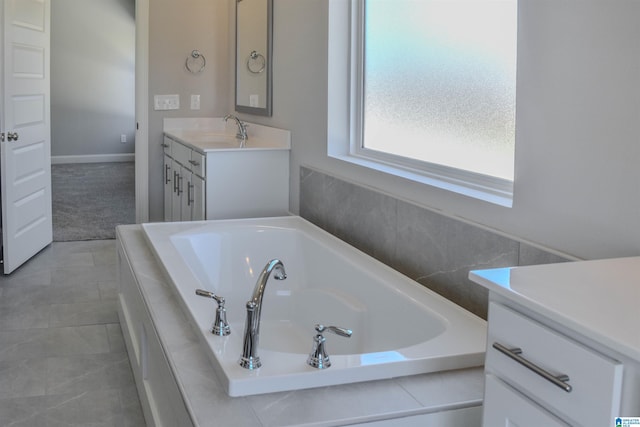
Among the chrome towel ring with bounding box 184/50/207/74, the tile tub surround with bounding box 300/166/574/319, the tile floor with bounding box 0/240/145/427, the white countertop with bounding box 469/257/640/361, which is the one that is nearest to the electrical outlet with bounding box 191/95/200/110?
the chrome towel ring with bounding box 184/50/207/74

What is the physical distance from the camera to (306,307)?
3.36m

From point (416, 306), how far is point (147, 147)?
3.52 m

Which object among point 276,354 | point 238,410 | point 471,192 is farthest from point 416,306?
point 238,410

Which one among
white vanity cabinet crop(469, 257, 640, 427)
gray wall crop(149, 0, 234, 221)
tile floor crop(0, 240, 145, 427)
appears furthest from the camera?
gray wall crop(149, 0, 234, 221)

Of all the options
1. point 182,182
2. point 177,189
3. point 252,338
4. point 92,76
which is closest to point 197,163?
point 182,182

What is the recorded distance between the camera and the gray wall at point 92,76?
9.88 m

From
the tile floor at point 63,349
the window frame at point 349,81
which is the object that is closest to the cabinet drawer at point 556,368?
the tile floor at point 63,349

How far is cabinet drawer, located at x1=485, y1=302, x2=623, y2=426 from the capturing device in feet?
3.89

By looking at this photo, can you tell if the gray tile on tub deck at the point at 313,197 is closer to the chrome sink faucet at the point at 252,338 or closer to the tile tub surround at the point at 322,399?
the tile tub surround at the point at 322,399

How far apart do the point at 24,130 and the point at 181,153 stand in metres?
1.02

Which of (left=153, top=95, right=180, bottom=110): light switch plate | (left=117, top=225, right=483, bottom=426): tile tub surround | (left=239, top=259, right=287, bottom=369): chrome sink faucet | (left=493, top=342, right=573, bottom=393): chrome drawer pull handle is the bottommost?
(left=117, top=225, right=483, bottom=426): tile tub surround

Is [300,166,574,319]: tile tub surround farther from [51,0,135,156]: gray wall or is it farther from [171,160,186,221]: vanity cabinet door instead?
[51,0,135,156]: gray wall

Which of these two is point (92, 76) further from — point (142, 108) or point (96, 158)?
point (142, 108)

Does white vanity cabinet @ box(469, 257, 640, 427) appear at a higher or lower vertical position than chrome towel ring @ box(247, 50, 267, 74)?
lower
